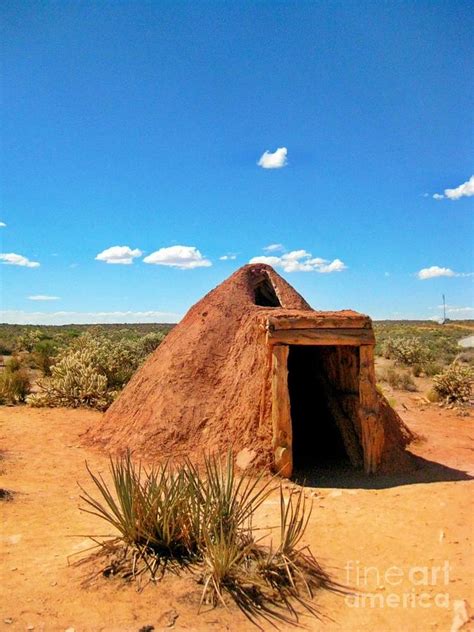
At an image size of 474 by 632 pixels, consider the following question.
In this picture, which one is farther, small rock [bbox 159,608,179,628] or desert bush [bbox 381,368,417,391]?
desert bush [bbox 381,368,417,391]

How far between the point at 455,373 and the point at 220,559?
10.4m

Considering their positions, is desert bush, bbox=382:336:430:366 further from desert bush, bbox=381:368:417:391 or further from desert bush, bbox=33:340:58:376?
desert bush, bbox=33:340:58:376

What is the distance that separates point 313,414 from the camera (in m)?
8.87

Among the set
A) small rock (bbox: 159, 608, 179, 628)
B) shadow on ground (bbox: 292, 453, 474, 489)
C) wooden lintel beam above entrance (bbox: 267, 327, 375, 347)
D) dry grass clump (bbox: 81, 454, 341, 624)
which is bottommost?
shadow on ground (bbox: 292, 453, 474, 489)

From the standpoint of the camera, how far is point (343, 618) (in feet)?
11.6

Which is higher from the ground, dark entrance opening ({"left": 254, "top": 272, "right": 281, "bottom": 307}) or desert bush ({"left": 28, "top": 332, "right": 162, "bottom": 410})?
dark entrance opening ({"left": 254, "top": 272, "right": 281, "bottom": 307})

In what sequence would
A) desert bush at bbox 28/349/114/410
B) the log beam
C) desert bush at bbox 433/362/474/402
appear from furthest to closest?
desert bush at bbox 433/362/474/402 → desert bush at bbox 28/349/114/410 → the log beam

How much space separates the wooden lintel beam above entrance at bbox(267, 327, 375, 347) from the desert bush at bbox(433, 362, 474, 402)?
6.84 m

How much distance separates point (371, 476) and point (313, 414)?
2170 millimetres

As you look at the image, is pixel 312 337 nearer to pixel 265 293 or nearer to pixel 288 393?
pixel 288 393

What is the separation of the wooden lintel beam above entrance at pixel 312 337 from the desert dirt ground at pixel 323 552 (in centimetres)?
171

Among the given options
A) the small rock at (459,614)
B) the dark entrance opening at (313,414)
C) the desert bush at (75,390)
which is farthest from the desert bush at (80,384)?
the small rock at (459,614)

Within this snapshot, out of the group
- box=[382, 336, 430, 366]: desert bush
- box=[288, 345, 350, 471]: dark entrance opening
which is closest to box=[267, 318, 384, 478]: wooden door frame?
box=[288, 345, 350, 471]: dark entrance opening

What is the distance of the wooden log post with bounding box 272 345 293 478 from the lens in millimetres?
6414
